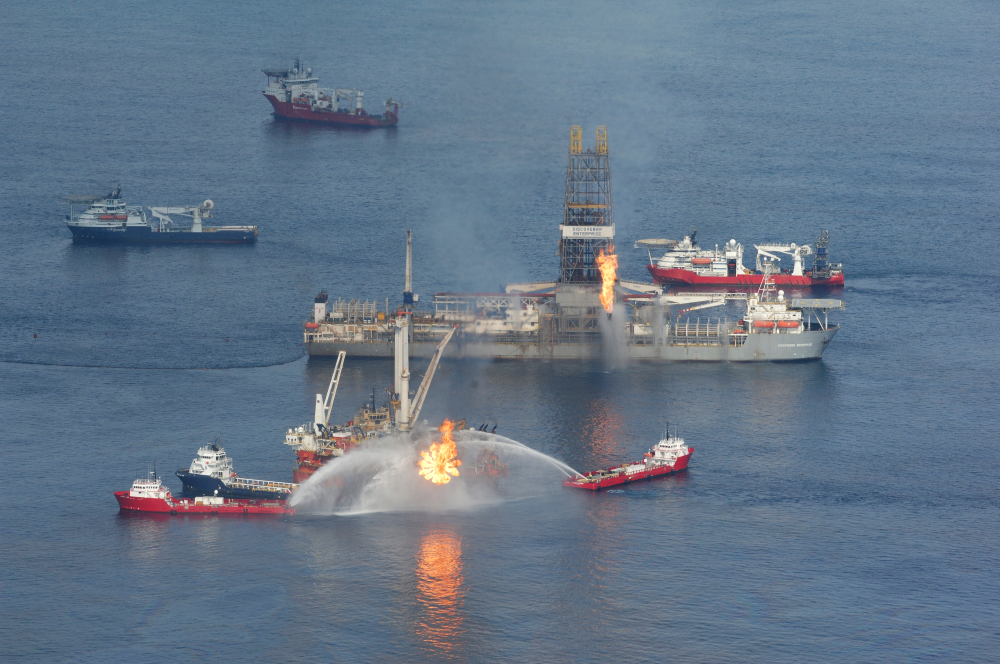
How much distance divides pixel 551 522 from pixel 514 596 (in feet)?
50.6

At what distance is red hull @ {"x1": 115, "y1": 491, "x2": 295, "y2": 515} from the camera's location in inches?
6230

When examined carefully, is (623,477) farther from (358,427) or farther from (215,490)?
(215,490)

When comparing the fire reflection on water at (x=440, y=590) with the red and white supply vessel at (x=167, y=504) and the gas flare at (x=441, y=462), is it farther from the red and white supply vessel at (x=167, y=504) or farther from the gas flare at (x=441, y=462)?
the red and white supply vessel at (x=167, y=504)

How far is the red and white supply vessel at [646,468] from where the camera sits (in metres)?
166

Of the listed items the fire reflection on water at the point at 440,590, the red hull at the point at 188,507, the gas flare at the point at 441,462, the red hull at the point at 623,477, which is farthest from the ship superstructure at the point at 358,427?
the fire reflection on water at the point at 440,590

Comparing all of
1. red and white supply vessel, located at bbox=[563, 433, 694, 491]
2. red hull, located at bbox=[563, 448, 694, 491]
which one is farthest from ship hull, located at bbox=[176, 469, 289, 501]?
red and white supply vessel, located at bbox=[563, 433, 694, 491]

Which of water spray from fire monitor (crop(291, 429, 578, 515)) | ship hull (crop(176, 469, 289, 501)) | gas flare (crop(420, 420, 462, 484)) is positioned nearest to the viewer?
water spray from fire monitor (crop(291, 429, 578, 515))

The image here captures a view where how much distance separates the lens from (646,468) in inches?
6678

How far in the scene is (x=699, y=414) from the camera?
19138 centimetres

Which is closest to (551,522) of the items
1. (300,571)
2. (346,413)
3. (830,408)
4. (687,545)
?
(687,545)

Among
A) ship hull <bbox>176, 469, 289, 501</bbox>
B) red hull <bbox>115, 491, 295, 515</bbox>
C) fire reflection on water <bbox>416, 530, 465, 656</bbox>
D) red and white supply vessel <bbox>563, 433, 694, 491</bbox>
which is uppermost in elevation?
red and white supply vessel <bbox>563, 433, 694, 491</bbox>

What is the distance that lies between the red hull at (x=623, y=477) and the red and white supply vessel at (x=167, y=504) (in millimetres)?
28424

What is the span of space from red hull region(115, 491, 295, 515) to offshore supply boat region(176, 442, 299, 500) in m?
2.95

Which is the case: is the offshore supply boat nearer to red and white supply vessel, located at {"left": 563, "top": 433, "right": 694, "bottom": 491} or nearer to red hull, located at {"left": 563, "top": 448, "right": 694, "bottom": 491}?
red hull, located at {"left": 563, "top": 448, "right": 694, "bottom": 491}
